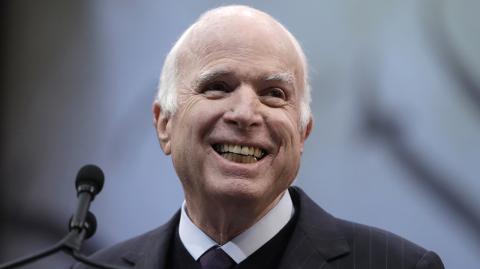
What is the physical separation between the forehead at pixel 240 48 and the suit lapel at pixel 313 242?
368 mm

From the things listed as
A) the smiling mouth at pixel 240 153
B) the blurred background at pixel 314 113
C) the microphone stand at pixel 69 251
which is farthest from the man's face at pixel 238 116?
the blurred background at pixel 314 113

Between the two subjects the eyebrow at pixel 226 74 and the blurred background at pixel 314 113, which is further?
the blurred background at pixel 314 113

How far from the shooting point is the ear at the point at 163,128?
7.24 feet

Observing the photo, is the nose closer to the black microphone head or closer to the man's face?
the man's face

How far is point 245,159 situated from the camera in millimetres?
1973

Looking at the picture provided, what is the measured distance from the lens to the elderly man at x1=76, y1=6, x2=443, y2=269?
198 centimetres

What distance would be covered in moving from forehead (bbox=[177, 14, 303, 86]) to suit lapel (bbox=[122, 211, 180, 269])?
17.8 inches

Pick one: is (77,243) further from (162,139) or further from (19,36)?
(19,36)

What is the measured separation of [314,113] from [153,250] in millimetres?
1318

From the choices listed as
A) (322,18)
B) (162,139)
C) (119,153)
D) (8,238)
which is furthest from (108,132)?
(162,139)

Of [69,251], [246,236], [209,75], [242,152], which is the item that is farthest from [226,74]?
[69,251]

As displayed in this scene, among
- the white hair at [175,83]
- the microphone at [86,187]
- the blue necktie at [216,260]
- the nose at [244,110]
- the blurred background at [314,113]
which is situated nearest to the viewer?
the microphone at [86,187]

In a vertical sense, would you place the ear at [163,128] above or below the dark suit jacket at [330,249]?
above

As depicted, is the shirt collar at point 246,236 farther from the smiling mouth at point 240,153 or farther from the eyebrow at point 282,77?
the eyebrow at point 282,77
